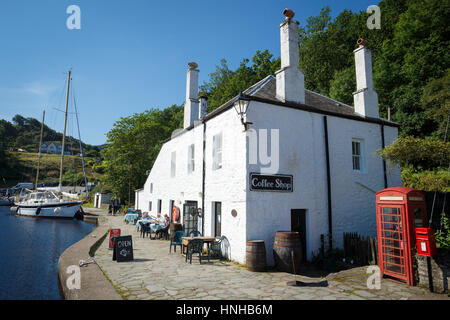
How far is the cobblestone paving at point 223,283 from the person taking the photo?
18.8 ft

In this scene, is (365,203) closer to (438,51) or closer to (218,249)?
(218,249)

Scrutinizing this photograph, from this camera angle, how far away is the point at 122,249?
9172 mm

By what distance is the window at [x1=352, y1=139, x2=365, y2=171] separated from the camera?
11.7m

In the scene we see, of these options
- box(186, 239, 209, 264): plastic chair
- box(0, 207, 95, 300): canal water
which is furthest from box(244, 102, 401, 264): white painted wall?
box(0, 207, 95, 300): canal water

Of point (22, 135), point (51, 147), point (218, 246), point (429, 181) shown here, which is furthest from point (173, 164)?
point (51, 147)

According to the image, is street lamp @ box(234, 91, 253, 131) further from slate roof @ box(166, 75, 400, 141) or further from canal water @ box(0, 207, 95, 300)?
canal water @ box(0, 207, 95, 300)

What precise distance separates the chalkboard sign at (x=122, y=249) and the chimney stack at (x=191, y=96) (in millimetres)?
7781

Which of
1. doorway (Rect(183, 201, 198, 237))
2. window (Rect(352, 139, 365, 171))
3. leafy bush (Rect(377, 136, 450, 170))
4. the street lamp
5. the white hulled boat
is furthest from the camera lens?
the white hulled boat

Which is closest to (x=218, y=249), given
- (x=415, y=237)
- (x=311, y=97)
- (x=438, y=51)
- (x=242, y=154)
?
(x=242, y=154)

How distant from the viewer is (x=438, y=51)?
2055 cm

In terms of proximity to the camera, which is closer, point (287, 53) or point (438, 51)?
point (287, 53)

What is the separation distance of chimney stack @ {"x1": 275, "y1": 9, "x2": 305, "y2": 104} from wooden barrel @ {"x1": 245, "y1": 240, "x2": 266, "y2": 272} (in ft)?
18.3
